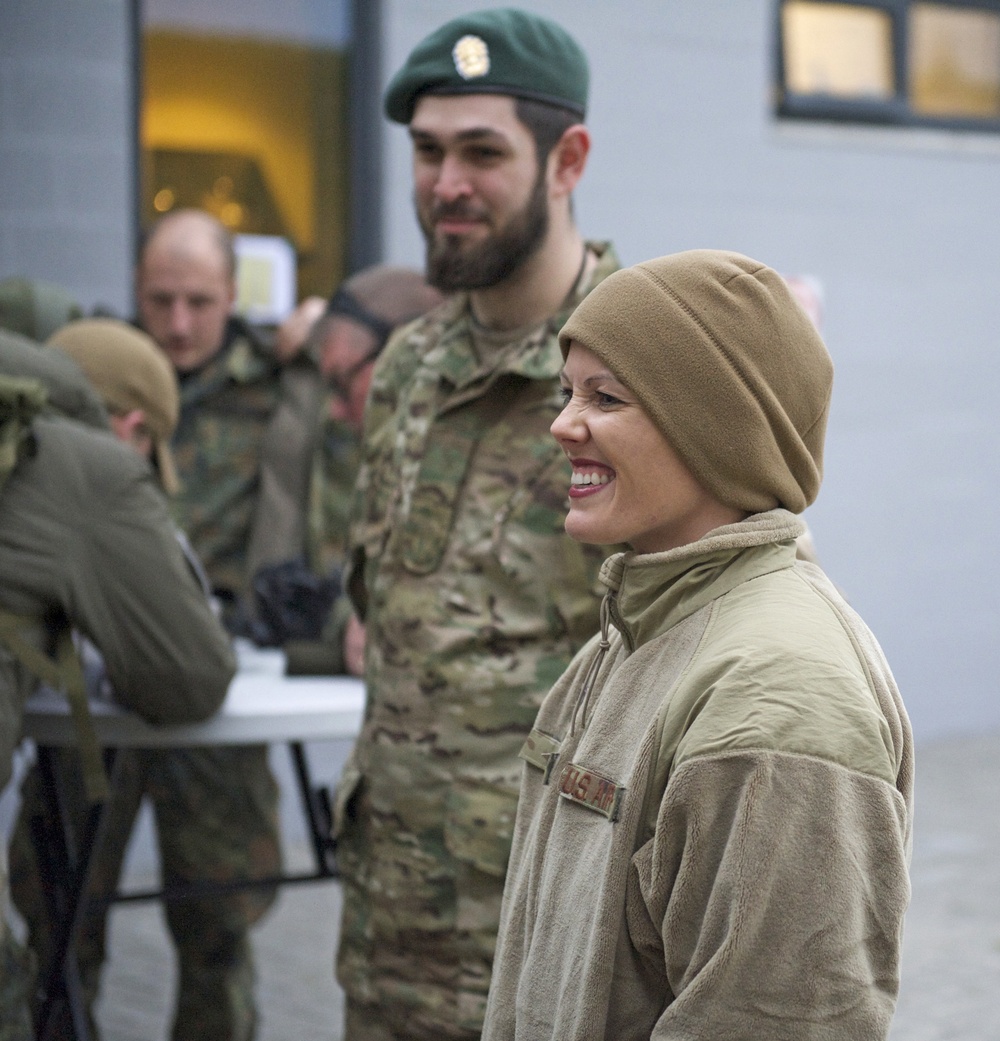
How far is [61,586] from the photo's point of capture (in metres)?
2.53

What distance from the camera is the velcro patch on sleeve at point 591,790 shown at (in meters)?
1.37

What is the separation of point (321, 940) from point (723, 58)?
3.99 m

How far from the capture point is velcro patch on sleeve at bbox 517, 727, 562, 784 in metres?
1.55

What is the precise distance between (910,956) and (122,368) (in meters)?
3.13

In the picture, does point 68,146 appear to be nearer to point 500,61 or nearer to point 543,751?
point 500,61

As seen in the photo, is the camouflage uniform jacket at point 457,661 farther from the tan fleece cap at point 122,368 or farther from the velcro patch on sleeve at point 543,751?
the tan fleece cap at point 122,368

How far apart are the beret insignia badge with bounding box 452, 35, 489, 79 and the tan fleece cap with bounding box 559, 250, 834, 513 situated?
1.12m

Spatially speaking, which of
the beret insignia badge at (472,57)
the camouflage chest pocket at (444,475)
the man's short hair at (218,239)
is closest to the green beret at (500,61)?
the beret insignia badge at (472,57)

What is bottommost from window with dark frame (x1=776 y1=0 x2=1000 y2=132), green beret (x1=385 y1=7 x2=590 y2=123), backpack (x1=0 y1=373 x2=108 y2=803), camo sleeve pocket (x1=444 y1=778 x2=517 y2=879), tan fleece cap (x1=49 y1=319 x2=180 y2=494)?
camo sleeve pocket (x1=444 y1=778 x2=517 y2=879)

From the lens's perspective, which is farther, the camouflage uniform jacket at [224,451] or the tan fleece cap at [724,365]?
the camouflage uniform jacket at [224,451]

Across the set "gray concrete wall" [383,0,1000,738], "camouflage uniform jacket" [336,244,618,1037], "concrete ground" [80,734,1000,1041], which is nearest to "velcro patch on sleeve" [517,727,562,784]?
"camouflage uniform jacket" [336,244,618,1037]

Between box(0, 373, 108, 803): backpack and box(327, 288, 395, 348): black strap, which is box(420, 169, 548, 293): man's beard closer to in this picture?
box(0, 373, 108, 803): backpack

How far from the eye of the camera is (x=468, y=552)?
7.89ft

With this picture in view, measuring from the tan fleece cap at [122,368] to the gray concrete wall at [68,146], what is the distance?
2.21 metres
